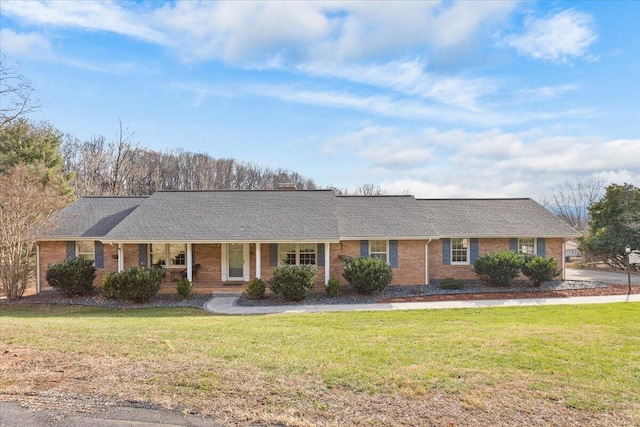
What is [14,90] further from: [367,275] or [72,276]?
[367,275]

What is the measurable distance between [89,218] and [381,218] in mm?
14384

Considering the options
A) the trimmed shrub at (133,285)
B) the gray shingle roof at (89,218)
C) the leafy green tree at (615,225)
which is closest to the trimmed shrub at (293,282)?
the trimmed shrub at (133,285)

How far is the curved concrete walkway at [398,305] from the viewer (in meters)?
13.8

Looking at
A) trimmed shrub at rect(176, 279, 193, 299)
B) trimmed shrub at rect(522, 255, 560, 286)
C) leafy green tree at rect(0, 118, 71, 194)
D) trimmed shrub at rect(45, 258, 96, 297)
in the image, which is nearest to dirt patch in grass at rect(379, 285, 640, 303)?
trimmed shrub at rect(522, 255, 560, 286)

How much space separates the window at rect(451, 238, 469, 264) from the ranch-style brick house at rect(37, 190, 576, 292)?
50 millimetres

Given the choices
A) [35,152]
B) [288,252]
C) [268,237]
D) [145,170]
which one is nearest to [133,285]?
[268,237]

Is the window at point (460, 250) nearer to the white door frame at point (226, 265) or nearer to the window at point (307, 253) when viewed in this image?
the window at point (307, 253)

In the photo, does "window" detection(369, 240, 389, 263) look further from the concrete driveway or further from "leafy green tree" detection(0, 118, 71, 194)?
"leafy green tree" detection(0, 118, 71, 194)

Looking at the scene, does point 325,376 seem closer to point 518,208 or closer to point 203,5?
point 203,5

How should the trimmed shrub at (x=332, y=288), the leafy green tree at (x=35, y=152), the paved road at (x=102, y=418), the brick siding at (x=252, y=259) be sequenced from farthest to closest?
the leafy green tree at (x=35, y=152)
the brick siding at (x=252, y=259)
the trimmed shrub at (x=332, y=288)
the paved road at (x=102, y=418)

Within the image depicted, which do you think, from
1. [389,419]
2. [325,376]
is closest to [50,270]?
[325,376]

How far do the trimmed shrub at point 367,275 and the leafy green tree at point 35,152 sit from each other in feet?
58.4

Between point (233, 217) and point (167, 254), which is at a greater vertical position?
point (233, 217)

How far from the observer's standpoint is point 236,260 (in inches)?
723
